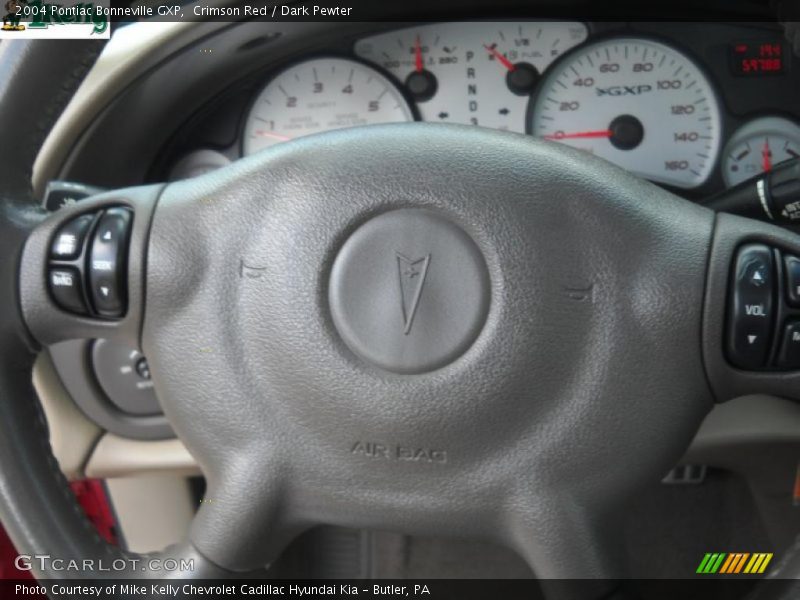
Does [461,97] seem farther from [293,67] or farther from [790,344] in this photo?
[790,344]

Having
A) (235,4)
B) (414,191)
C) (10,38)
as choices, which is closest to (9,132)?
(10,38)

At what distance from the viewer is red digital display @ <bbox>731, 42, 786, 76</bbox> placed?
1379mm

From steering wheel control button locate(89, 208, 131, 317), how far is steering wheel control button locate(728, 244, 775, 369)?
0.50 metres

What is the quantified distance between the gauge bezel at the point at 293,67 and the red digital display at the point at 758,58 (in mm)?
496

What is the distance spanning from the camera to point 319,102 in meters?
1.48

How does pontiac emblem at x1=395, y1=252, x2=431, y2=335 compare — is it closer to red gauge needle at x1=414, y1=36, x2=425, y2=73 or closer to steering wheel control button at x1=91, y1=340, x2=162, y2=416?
steering wheel control button at x1=91, y1=340, x2=162, y2=416

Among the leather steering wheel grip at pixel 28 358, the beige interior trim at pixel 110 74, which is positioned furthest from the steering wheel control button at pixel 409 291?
the beige interior trim at pixel 110 74

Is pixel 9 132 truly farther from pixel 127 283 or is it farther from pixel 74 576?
pixel 74 576

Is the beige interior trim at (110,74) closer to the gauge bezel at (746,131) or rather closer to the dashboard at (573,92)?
the dashboard at (573,92)

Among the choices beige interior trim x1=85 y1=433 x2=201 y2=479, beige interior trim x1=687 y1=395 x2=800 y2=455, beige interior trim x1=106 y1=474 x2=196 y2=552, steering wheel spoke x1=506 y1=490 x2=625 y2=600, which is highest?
steering wheel spoke x1=506 y1=490 x2=625 y2=600

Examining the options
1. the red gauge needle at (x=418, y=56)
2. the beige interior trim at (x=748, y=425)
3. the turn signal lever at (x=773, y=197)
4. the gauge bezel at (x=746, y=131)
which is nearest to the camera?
the turn signal lever at (x=773, y=197)

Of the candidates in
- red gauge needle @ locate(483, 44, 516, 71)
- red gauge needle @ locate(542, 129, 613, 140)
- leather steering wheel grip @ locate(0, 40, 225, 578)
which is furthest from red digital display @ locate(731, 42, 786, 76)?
leather steering wheel grip @ locate(0, 40, 225, 578)

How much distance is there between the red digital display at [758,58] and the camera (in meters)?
1.38

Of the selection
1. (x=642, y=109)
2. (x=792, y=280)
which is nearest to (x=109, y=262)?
(x=792, y=280)
